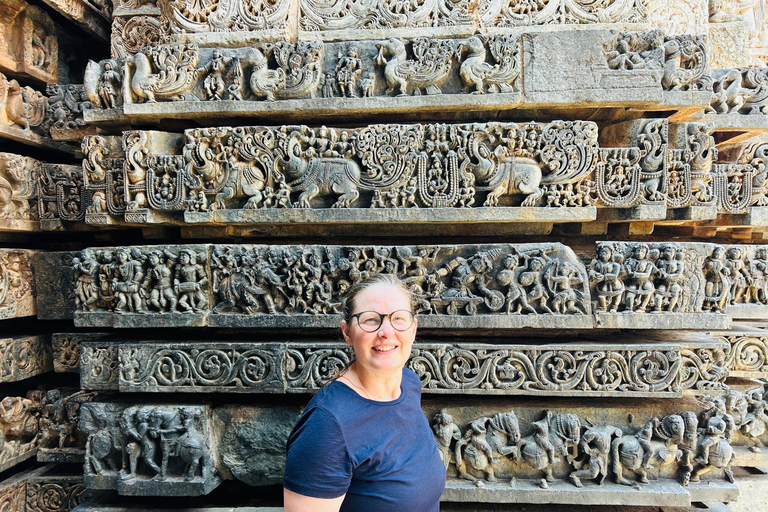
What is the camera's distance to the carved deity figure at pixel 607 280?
315 cm

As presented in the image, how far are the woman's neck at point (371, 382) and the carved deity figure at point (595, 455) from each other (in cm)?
208

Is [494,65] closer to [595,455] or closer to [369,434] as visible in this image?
[369,434]

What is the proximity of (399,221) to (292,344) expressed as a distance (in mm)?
1285

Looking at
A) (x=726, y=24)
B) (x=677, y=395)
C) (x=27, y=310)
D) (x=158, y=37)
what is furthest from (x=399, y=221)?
(x=726, y=24)

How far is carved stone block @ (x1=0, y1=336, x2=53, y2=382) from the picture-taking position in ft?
12.3

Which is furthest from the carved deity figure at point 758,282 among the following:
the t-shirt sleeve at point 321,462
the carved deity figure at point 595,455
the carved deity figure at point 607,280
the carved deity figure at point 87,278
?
the carved deity figure at point 87,278

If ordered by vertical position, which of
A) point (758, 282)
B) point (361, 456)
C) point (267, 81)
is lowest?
point (361, 456)

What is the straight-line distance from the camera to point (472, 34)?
3.47 metres

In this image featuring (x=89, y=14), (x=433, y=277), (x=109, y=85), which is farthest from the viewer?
(x=89, y=14)

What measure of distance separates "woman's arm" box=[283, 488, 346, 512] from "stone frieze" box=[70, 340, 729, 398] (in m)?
1.51

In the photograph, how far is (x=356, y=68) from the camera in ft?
10.9

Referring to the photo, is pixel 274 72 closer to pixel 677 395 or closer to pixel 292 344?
pixel 292 344

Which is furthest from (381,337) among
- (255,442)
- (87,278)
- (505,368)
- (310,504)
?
(87,278)

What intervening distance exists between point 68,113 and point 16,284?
5.64ft
